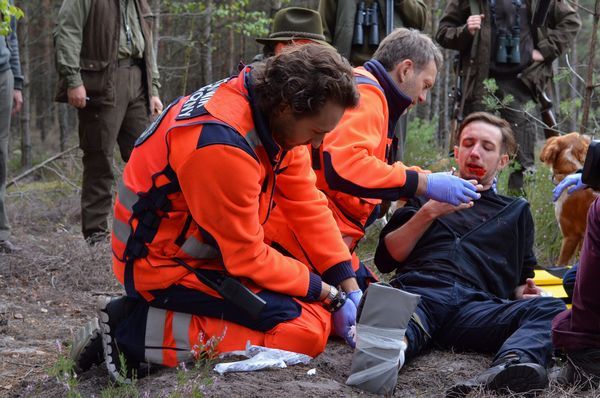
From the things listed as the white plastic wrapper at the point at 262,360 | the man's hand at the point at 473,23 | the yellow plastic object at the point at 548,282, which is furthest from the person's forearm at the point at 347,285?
the man's hand at the point at 473,23

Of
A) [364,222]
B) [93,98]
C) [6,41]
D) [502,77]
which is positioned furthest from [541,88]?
[6,41]

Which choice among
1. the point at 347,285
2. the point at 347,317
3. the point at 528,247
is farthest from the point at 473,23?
the point at 347,317

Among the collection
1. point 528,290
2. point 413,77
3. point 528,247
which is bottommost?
point 528,290

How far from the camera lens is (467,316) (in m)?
3.72

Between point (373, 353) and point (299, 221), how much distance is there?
2.36 feet

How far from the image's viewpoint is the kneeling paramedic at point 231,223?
2.87 metres

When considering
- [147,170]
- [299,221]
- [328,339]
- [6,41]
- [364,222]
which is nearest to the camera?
[147,170]

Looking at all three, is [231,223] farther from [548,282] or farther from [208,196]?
[548,282]

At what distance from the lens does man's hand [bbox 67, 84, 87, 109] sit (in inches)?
227

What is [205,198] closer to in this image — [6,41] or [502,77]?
[6,41]

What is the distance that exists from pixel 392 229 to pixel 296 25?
180 centimetres

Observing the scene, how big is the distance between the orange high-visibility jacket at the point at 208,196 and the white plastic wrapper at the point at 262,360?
25 cm

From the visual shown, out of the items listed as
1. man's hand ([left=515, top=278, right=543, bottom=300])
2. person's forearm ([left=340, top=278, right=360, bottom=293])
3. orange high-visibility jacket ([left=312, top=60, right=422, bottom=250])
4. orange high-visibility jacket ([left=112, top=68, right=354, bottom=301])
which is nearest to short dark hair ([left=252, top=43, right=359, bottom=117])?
orange high-visibility jacket ([left=112, top=68, right=354, bottom=301])

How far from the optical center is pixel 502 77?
697 cm
